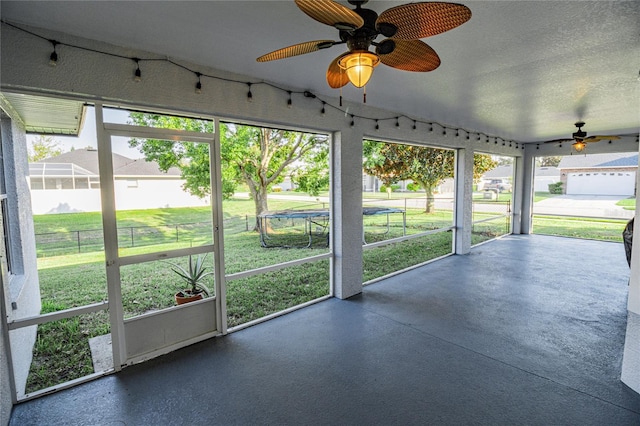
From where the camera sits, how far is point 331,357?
274 centimetres

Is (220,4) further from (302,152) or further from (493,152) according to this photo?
(493,152)

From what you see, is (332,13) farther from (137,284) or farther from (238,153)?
(238,153)

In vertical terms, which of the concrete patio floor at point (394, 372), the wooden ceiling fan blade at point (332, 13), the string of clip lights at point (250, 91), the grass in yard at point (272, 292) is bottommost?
the grass in yard at point (272, 292)

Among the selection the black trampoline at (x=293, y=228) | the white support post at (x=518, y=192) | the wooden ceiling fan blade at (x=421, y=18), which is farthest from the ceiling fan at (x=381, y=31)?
the white support post at (x=518, y=192)

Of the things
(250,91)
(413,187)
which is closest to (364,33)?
(250,91)

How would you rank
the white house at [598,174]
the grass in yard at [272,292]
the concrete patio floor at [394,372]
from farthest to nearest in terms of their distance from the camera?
the white house at [598,174], the grass in yard at [272,292], the concrete patio floor at [394,372]

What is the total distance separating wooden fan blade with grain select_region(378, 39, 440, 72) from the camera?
1.63 metres

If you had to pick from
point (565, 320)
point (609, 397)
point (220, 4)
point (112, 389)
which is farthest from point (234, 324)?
point (565, 320)

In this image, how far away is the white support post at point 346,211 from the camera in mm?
4016

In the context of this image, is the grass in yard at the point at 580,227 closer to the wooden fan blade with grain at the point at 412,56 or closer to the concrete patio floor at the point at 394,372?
the concrete patio floor at the point at 394,372

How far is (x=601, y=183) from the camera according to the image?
9.48 meters

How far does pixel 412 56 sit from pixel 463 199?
5251 mm

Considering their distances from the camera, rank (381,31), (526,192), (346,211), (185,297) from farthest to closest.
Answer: (526,192) → (346,211) → (185,297) → (381,31)

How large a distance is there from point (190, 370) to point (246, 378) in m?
0.51
